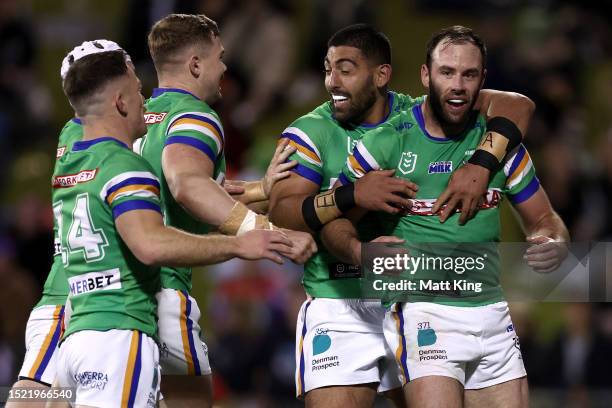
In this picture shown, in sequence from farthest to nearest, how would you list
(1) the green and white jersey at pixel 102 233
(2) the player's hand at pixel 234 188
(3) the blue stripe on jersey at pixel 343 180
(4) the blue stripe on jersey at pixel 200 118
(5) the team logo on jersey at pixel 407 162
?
(2) the player's hand at pixel 234 188, (3) the blue stripe on jersey at pixel 343 180, (4) the blue stripe on jersey at pixel 200 118, (5) the team logo on jersey at pixel 407 162, (1) the green and white jersey at pixel 102 233

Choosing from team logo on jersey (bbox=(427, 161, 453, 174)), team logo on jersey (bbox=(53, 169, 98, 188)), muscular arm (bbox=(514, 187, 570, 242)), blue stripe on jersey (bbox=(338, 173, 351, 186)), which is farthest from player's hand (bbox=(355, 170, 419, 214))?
team logo on jersey (bbox=(53, 169, 98, 188))

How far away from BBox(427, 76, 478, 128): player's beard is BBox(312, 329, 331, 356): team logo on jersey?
127 centimetres

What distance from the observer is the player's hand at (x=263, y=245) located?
16.4ft

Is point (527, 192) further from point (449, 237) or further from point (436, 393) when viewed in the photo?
point (436, 393)

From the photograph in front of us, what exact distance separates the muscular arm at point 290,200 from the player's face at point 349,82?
0.44 m

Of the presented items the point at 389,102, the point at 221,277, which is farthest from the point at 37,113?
the point at 389,102

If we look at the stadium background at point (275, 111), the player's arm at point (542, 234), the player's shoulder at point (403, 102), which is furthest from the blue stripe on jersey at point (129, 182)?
the stadium background at point (275, 111)

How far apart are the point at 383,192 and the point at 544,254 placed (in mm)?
886

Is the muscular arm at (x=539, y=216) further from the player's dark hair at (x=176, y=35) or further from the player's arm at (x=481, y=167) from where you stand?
the player's dark hair at (x=176, y=35)

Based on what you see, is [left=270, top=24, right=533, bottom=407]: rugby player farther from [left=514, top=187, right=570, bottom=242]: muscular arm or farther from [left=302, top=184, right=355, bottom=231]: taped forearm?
[left=514, top=187, right=570, bottom=242]: muscular arm

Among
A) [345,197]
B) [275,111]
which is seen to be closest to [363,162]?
[345,197]

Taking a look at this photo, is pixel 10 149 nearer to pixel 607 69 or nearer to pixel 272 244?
pixel 607 69

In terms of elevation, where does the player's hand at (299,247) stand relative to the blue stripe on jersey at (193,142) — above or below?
below

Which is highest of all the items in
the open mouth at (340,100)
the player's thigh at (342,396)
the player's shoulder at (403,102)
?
the open mouth at (340,100)
